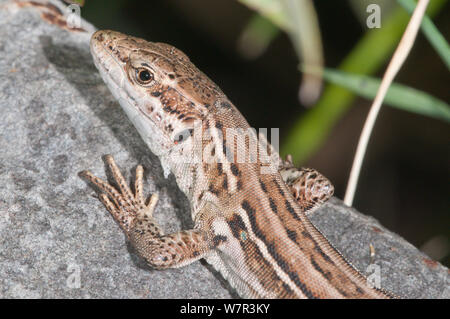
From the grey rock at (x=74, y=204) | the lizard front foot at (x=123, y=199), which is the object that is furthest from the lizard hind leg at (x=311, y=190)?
the lizard front foot at (x=123, y=199)

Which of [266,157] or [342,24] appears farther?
[342,24]

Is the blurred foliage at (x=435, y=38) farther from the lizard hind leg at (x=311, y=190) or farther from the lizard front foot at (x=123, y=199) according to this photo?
the lizard front foot at (x=123, y=199)

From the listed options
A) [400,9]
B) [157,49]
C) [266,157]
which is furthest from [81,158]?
[400,9]

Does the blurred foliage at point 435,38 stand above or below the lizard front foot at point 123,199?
above

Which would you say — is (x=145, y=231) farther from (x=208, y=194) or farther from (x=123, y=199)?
(x=208, y=194)

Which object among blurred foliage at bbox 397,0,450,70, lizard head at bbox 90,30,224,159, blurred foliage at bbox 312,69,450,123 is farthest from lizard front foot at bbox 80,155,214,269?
blurred foliage at bbox 397,0,450,70
